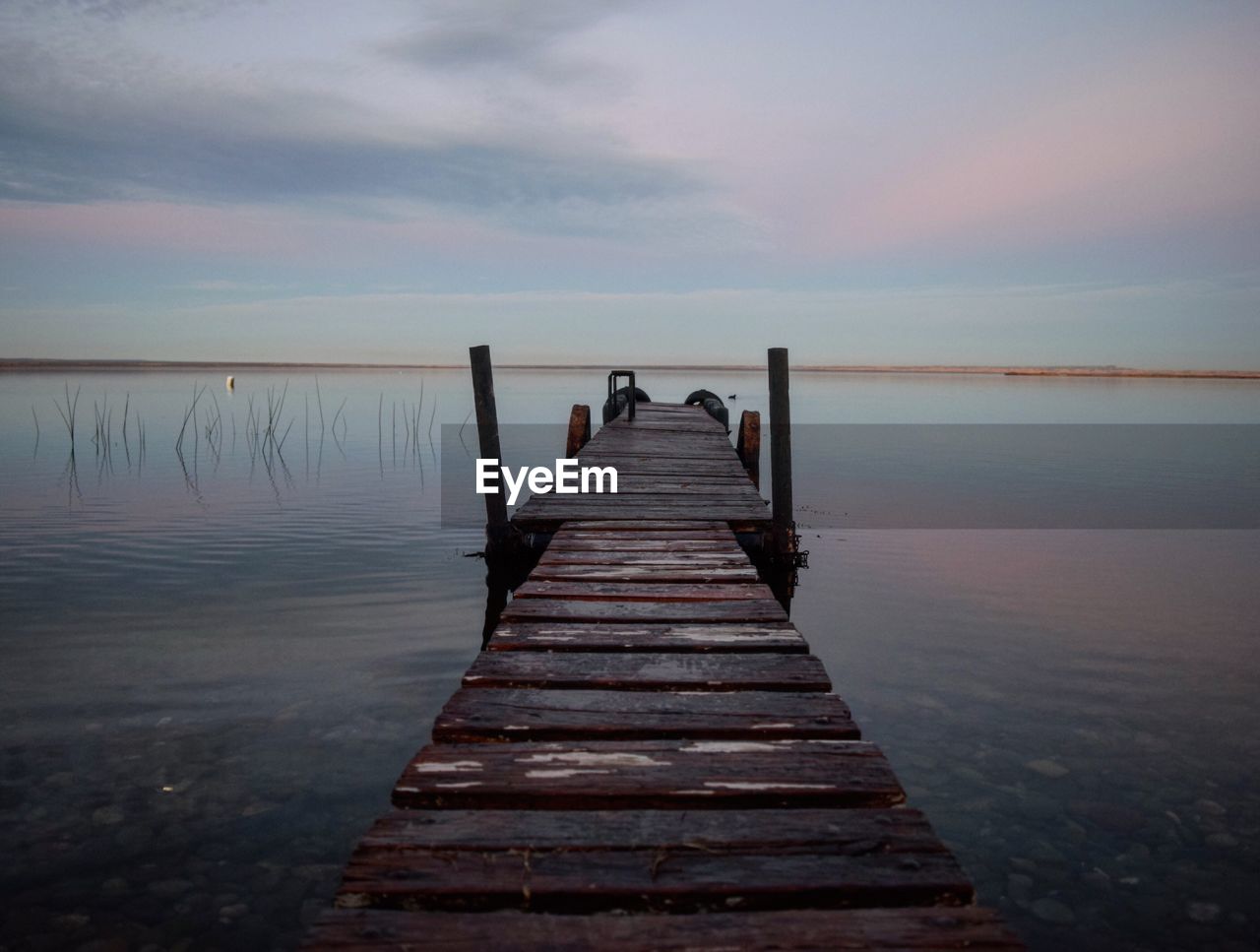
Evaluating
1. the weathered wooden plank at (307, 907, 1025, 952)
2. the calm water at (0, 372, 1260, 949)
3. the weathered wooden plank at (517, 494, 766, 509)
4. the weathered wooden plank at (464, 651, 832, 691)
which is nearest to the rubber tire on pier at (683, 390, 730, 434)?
the calm water at (0, 372, 1260, 949)

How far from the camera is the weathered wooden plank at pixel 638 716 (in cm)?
319

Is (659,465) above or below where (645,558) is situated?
above

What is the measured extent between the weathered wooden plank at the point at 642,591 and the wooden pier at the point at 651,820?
742 mm

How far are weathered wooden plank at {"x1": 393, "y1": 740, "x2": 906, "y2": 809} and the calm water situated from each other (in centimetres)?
186

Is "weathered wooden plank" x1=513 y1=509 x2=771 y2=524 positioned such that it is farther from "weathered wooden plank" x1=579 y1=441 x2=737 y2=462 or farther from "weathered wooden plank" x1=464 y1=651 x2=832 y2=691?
"weathered wooden plank" x1=464 y1=651 x2=832 y2=691

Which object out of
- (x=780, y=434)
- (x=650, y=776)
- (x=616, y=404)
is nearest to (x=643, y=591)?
(x=650, y=776)

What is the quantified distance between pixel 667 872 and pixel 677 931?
0.21 m

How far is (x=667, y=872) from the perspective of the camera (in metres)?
2.26

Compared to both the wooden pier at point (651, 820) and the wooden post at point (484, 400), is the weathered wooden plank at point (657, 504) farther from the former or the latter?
the wooden pier at point (651, 820)

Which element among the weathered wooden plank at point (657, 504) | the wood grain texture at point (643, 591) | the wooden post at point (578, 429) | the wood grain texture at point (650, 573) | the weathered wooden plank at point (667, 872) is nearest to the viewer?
the weathered wooden plank at point (667, 872)

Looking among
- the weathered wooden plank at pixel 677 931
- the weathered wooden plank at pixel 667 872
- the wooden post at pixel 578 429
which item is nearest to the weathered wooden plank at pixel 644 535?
the weathered wooden plank at pixel 667 872

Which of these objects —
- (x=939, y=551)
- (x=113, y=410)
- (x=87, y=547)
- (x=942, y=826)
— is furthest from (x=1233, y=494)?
(x=113, y=410)

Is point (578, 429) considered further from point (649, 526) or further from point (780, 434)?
point (649, 526)

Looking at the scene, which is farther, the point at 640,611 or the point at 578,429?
the point at 578,429
